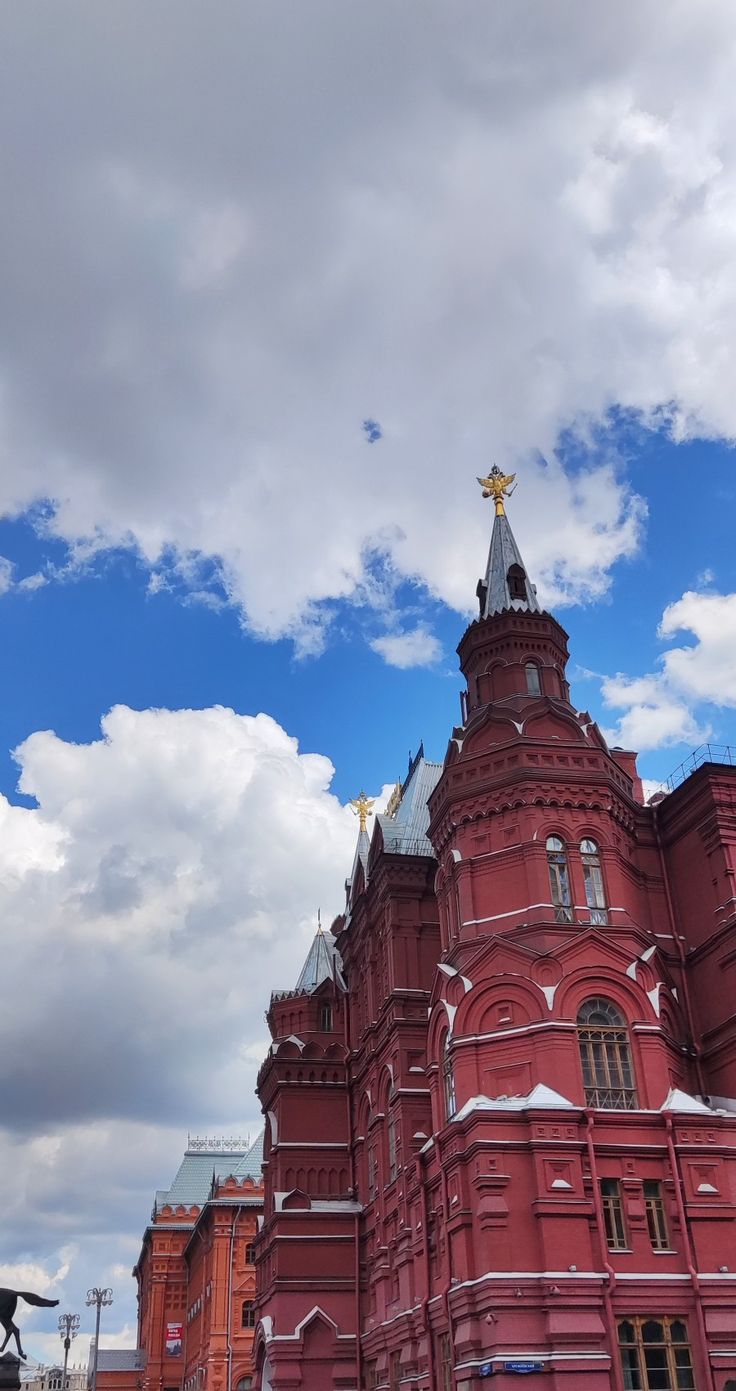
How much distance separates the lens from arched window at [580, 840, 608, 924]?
3238 cm

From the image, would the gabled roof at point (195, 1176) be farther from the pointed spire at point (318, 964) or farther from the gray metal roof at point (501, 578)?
the gray metal roof at point (501, 578)

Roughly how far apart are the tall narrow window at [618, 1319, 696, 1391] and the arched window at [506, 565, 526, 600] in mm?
21485

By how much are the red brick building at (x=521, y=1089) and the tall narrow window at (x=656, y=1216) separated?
0.06 m

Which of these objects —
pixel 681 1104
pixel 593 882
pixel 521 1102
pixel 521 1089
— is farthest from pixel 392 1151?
pixel 681 1104

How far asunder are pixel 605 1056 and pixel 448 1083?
4.37 meters

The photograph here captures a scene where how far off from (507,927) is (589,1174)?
652 centimetres

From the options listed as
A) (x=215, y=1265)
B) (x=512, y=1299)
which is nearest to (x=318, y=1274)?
(x=512, y=1299)

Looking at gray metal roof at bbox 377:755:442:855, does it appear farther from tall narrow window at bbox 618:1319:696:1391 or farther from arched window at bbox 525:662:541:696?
tall narrow window at bbox 618:1319:696:1391

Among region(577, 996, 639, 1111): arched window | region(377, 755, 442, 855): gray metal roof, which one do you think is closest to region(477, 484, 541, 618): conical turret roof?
region(377, 755, 442, 855): gray metal roof

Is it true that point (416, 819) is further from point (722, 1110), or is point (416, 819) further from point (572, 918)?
point (722, 1110)

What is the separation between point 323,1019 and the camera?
160 feet

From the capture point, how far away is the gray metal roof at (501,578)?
3978cm

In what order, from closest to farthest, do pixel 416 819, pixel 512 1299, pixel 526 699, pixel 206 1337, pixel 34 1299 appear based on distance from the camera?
pixel 34 1299
pixel 512 1299
pixel 526 699
pixel 416 819
pixel 206 1337

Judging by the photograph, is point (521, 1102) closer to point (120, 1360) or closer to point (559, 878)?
point (559, 878)
